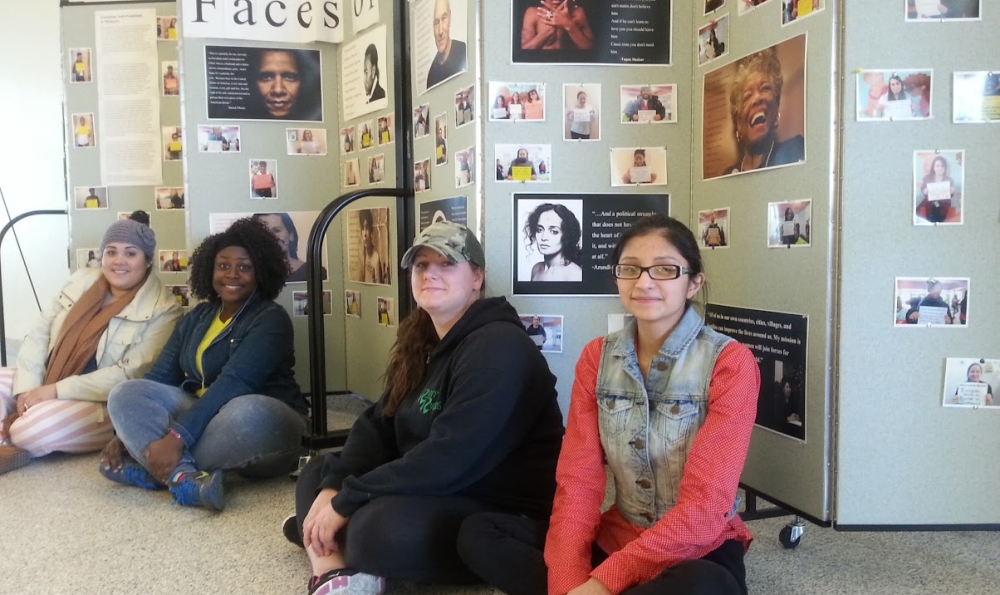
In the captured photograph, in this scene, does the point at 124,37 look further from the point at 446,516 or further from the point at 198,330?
the point at 446,516

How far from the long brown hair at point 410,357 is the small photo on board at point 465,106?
587mm

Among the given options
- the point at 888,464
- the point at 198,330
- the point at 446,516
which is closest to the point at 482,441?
the point at 446,516

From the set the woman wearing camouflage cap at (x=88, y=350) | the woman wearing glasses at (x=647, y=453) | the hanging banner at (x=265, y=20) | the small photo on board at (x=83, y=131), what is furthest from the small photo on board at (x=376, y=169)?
the woman wearing glasses at (x=647, y=453)

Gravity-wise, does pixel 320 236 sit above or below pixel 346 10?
below

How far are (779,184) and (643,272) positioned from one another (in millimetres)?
522

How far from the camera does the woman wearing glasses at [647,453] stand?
1278mm

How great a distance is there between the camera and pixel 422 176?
7.90 ft

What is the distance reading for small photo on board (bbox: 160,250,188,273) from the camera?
3.40 m

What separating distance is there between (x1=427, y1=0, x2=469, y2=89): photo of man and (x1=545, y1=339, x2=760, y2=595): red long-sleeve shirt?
1079mm

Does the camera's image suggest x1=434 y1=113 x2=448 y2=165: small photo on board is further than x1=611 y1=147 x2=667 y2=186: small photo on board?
Yes

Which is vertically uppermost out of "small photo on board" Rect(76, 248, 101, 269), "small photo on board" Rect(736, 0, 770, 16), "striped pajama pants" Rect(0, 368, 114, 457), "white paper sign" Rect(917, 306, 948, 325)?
"small photo on board" Rect(736, 0, 770, 16)

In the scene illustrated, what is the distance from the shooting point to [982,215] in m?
1.52

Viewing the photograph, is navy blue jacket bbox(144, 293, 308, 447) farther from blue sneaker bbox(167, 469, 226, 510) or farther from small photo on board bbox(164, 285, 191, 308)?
small photo on board bbox(164, 285, 191, 308)

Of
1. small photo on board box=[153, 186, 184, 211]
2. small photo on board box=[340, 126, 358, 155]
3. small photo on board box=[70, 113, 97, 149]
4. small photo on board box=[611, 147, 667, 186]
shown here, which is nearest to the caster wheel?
small photo on board box=[611, 147, 667, 186]
